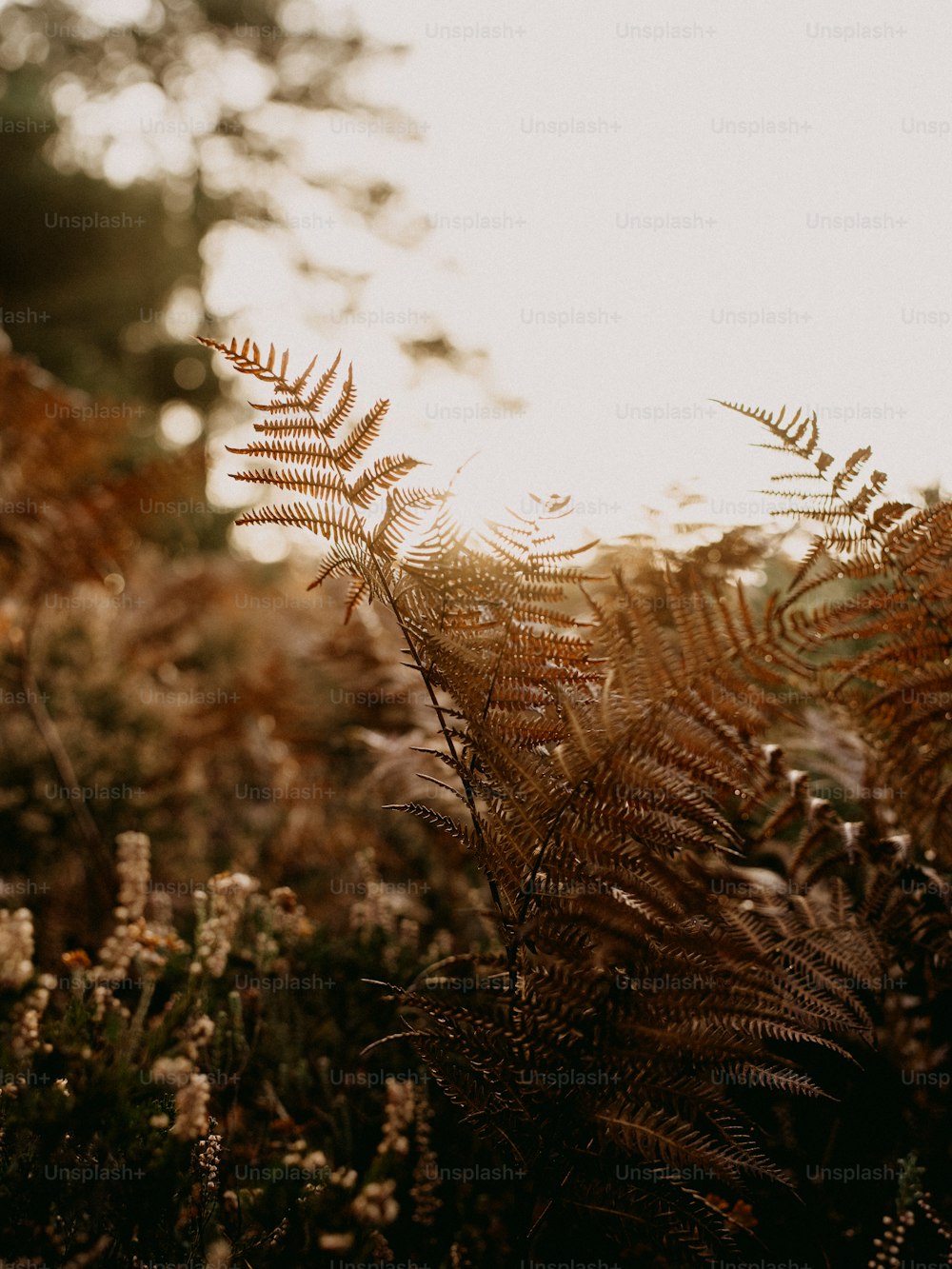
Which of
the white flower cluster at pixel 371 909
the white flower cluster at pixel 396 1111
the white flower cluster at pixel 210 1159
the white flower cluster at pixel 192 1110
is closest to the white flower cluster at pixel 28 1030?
the white flower cluster at pixel 210 1159

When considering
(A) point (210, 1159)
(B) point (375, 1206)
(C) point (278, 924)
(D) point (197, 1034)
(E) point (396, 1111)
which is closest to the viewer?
(B) point (375, 1206)

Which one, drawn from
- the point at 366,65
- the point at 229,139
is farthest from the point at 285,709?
the point at 229,139

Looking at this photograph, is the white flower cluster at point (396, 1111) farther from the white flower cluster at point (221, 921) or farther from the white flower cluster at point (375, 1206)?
the white flower cluster at point (221, 921)

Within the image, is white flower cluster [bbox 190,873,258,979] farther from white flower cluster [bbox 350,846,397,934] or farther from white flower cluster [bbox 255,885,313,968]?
white flower cluster [bbox 350,846,397,934]

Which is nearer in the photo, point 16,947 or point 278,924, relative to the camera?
point 16,947

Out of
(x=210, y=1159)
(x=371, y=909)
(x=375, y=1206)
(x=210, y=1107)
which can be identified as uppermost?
(x=371, y=909)

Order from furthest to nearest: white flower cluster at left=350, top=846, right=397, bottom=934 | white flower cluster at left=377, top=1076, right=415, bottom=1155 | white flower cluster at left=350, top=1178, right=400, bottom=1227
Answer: white flower cluster at left=350, top=846, right=397, bottom=934 < white flower cluster at left=377, top=1076, right=415, bottom=1155 < white flower cluster at left=350, top=1178, right=400, bottom=1227

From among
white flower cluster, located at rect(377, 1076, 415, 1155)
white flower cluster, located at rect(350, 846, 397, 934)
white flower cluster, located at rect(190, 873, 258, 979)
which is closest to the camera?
white flower cluster, located at rect(377, 1076, 415, 1155)

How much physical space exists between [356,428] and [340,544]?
0.18 metres

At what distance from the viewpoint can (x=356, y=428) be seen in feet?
4.28

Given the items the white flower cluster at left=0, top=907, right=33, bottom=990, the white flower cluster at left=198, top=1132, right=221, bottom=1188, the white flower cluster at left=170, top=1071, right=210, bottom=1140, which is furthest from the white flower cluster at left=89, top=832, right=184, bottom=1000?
the white flower cluster at left=170, top=1071, right=210, bottom=1140

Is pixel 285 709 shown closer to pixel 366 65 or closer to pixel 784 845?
pixel 784 845

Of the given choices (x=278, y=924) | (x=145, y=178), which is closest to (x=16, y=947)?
(x=278, y=924)

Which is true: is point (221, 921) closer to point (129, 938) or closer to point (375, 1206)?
point (129, 938)
